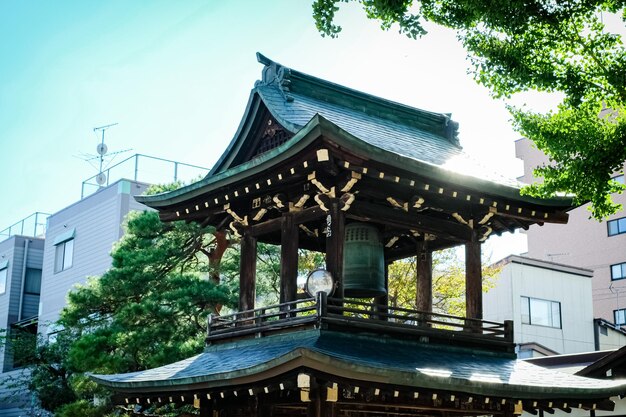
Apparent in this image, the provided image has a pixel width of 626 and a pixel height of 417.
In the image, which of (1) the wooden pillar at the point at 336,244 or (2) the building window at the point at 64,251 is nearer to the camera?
(1) the wooden pillar at the point at 336,244

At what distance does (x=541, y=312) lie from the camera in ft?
116

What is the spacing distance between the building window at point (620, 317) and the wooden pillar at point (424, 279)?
31.1 metres

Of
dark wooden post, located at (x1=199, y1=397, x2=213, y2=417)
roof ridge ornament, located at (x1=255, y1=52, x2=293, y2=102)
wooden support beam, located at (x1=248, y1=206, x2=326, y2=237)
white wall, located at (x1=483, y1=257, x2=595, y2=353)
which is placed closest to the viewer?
wooden support beam, located at (x1=248, y1=206, x2=326, y2=237)

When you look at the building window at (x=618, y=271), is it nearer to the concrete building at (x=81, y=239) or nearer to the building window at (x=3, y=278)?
the concrete building at (x=81, y=239)

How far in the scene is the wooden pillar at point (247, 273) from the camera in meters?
14.4

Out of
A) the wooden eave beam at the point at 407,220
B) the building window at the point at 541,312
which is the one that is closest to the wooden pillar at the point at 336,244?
the wooden eave beam at the point at 407,220

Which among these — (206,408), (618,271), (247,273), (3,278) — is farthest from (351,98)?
(3,278)

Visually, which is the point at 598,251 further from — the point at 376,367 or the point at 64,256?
the point at 376,367

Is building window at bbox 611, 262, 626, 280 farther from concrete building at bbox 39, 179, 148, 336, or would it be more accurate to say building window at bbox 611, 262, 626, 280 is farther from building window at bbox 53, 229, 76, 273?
building window at bbox 53, 229, 76, 273

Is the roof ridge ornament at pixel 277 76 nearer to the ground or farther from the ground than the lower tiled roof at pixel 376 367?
farther from the ground

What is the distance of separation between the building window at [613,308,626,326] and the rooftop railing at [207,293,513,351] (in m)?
31.0

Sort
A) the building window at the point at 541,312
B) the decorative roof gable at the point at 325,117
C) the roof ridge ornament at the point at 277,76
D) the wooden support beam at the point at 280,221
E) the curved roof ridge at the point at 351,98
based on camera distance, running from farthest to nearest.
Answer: the building window at the point at 541,312, the curved roof ridge at the point at 351,98, the roof ridge ornament at the point at 277,76, the decorative roof gable at the point at 325,117, the wooden support beam at the point at 280,221

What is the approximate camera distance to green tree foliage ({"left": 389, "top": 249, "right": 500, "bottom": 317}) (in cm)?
2580

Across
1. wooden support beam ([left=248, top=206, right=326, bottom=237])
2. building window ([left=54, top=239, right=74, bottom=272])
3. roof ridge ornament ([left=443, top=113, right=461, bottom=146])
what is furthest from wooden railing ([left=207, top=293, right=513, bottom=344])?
building window ([left=54, top=239, right=74, bottom=272])
